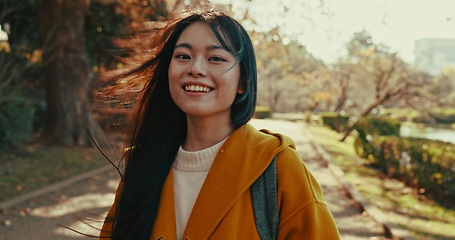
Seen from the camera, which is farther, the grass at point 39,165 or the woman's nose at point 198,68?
the grass at point 39,165

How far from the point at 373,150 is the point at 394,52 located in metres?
8.30

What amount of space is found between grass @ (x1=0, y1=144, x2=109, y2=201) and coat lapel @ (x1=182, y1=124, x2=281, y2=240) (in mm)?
6461

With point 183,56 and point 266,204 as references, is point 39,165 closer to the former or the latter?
point 183,56

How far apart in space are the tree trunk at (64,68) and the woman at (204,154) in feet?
39.1

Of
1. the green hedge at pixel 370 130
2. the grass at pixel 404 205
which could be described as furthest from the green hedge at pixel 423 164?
the green hedge at pixel 370 130

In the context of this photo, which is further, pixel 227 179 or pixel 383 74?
pixel 383 74

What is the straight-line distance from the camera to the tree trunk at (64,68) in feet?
44.3

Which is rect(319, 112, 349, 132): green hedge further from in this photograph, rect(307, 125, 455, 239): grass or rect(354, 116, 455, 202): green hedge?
rect(307, 125, 455, 239): grass

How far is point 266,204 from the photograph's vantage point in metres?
1.65

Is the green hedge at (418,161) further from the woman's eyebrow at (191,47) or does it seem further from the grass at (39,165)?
the woman's eyebrow at (191,47)

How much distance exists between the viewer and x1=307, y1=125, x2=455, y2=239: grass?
20.2 ft

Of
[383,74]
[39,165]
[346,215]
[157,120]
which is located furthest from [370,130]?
[157,120]

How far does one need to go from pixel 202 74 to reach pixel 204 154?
0.34m

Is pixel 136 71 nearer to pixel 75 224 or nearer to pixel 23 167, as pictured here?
pixel 75 224
